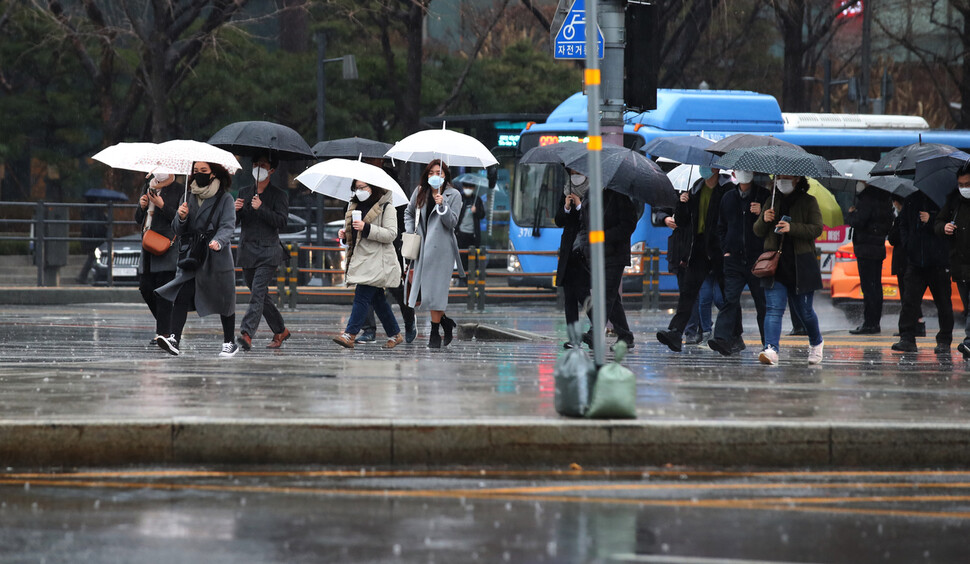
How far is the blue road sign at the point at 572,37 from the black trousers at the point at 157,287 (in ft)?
12.7

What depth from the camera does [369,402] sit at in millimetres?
8750

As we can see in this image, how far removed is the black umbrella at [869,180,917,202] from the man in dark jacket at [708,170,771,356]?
2979 millimetres

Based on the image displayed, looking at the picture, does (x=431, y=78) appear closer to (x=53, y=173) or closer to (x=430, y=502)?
(x=53, y=173)

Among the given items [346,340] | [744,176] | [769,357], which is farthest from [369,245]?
[769,357]

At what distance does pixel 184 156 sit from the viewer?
11930 mm

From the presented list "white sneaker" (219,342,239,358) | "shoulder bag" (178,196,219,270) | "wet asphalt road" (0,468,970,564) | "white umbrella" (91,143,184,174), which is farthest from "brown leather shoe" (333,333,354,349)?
"wet asphalt road" (0,468,970,564)

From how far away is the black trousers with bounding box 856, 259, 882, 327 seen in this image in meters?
16.9

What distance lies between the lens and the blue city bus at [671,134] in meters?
24.4

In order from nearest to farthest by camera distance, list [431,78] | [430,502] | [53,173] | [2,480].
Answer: [430,502] → [2,480] → [53,173] → [431,78]

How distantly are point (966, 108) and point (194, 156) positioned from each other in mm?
25549

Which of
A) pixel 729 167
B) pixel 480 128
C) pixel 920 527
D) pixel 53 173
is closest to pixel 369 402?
pixel 920 527

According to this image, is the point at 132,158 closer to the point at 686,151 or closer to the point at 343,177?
the point at 343,177

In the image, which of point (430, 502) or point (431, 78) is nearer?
point (430, 502)

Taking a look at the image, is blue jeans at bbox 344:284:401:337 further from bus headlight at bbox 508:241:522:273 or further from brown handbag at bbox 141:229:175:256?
bus headlight at bbox 508:241:522:273
